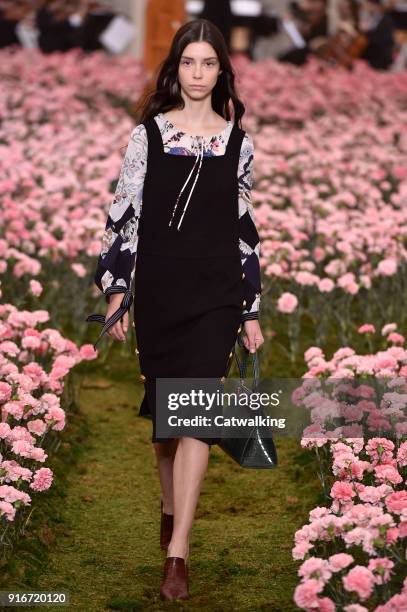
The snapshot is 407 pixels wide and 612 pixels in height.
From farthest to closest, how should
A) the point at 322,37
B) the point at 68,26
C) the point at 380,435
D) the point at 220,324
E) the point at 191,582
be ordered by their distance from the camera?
1. the point at 68,26
2. the point at 322,37
3. the point at 380,435
4. the point at 191,582
5. the point at 220,324

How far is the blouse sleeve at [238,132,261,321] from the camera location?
3.99 metres

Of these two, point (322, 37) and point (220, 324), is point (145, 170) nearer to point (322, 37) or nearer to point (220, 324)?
point (220, 324)

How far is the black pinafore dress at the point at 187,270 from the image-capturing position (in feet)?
12.6

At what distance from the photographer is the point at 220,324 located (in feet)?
12.6

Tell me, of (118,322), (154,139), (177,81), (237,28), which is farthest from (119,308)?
(237,28)

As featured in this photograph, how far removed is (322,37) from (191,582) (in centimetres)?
1401

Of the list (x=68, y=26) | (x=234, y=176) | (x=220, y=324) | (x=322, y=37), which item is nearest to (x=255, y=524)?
(x=220, y=324)

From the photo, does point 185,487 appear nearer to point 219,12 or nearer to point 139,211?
point 139,211

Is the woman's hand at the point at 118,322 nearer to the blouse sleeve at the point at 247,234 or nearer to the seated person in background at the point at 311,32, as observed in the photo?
the blouse sleeve at the point at 247,234

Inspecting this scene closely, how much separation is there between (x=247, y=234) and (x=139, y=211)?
0.37m

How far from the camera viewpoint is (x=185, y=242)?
12.7ft

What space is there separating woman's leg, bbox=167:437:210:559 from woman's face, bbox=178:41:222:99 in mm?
1142

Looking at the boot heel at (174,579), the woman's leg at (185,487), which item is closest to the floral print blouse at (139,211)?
the woman's leg at (185,487)

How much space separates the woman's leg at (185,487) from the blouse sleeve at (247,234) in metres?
0.55
